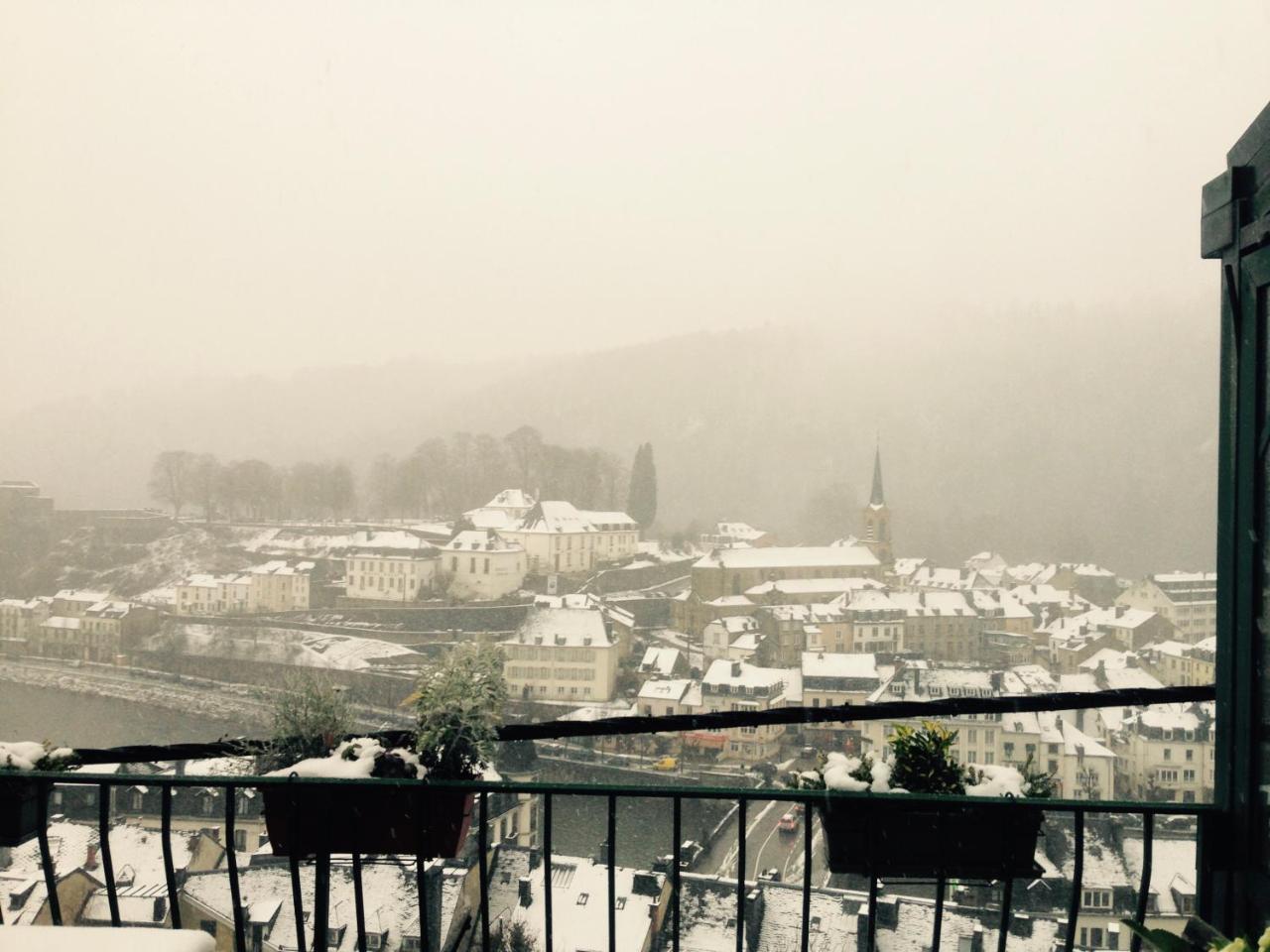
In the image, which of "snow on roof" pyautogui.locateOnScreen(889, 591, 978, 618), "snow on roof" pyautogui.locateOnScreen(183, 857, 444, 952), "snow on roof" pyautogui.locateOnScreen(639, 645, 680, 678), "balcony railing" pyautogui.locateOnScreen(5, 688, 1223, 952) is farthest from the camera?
"snow on roof" pyautogui.locateOnScreen(889, 591, 978, 618)

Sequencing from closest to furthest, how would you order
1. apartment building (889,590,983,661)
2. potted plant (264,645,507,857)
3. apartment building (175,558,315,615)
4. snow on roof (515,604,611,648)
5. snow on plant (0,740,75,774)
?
potted plant (264,645,507,857)
snow on plant (0,740,75,774)
snow on roof (515,604,611,648)
apartment building (889,590,983,661)
apartment building (175,558,315,615)

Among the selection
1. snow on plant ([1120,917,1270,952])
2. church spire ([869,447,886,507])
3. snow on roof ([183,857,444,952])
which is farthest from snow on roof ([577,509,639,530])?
snow on plant ([1120,917,1270,952])

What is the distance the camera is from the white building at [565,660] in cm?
1104

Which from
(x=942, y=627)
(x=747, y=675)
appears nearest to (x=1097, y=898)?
(x=747, y=675)

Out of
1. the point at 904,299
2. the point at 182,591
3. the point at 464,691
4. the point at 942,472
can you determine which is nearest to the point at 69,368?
the point at 182,591

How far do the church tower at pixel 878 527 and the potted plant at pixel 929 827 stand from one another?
47.9 ft

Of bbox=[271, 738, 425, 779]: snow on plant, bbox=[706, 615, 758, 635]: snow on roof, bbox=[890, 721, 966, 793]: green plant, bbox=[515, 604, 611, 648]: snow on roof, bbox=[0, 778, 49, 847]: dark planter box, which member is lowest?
bbox=[706, 615, 758, 635]: snow on roof

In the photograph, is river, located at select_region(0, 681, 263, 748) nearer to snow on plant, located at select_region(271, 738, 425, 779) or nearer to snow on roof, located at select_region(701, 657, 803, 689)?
snow on roof, located at select_region(701, 657, 803, 689)

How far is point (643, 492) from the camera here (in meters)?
18.4

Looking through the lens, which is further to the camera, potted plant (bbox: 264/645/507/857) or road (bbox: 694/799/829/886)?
road (bbox: 694/799/829/886)

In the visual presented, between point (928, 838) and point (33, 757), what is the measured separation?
1861 mm

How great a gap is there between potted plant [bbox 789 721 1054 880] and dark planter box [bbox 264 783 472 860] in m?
0.76

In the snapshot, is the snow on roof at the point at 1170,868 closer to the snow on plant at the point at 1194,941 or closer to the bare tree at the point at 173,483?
the snow on plant at the point at 1194,941

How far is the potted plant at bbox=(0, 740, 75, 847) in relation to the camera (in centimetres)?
190
